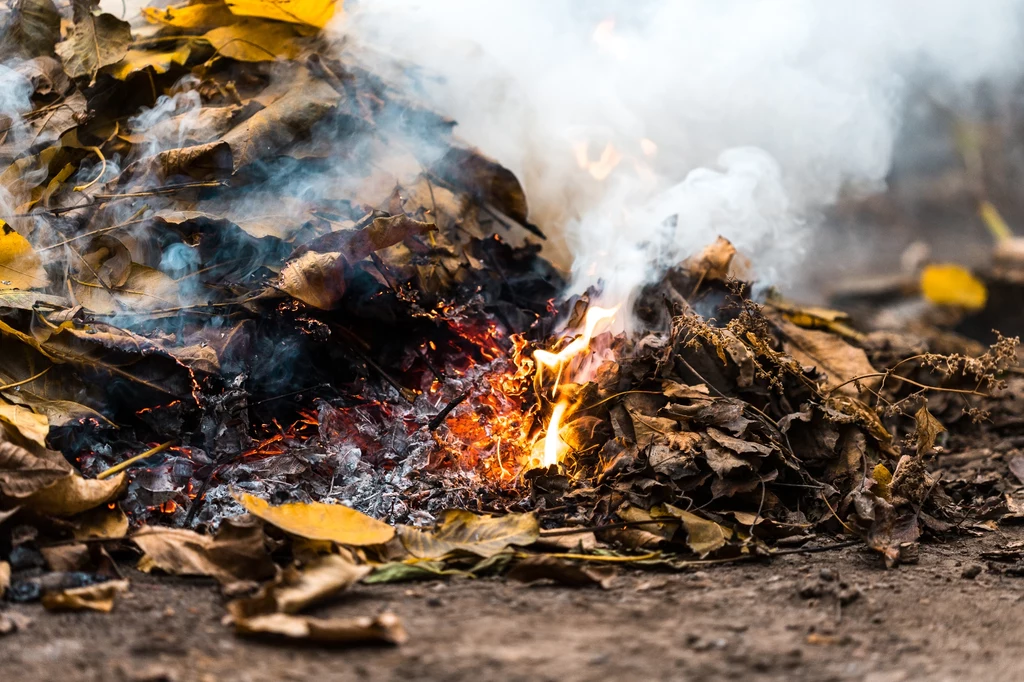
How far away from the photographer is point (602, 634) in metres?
1.74

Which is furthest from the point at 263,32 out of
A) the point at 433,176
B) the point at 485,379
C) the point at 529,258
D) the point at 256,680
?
the point at 256,680

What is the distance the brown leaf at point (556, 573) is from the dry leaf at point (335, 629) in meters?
0.48

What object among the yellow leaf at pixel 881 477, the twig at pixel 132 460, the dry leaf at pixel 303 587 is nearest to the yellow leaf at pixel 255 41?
the twig at pixel 132 460

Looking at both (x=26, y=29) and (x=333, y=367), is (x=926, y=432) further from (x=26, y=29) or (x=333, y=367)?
(x=26, y=29)

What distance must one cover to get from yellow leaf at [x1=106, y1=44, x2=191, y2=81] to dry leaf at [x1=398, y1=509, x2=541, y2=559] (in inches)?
84.8

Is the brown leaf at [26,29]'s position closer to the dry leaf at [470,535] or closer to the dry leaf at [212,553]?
the dry leaf at [212,553]

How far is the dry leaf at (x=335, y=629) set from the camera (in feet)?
5.33

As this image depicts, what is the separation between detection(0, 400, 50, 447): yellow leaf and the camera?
218cm

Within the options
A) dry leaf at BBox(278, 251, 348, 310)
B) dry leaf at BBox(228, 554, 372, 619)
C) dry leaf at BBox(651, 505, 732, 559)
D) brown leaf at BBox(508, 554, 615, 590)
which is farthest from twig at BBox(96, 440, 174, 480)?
dry leaf at BBox(651, 505, 732, 559)

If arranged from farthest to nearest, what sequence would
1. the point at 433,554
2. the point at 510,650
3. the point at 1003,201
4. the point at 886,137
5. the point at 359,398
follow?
the point at 1003,201 < the point at 886,137 < the point at 359,398 < the point at 433,554 < the point at 510,650

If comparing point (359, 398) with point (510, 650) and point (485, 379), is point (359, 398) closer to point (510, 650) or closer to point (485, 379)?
point (485, 379)

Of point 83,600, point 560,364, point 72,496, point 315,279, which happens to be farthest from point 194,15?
point 83,600

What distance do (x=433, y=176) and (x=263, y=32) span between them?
0.86 metres

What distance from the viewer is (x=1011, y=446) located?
12.1 ft
